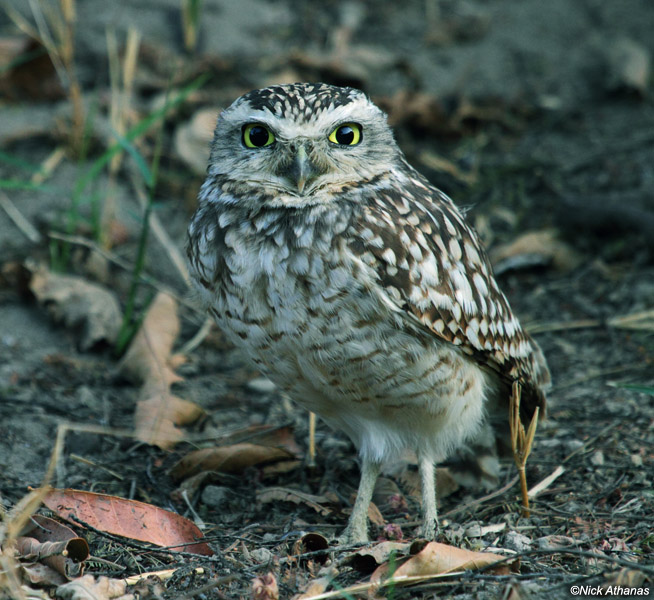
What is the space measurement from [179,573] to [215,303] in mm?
1090

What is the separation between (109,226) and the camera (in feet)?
18.1

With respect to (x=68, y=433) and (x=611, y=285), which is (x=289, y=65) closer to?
(x=611, y=285)

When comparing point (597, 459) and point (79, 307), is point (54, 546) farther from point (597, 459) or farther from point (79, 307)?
point (597, 459)

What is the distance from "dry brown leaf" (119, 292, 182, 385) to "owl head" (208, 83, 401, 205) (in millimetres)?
1302

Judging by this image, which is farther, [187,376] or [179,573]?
[187,376]

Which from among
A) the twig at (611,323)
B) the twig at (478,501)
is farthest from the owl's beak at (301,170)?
the twig at (611,323)

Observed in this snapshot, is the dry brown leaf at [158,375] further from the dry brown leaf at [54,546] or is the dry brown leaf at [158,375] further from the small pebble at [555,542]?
the small pebble at [555,542]

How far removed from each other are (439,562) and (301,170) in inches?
62.7

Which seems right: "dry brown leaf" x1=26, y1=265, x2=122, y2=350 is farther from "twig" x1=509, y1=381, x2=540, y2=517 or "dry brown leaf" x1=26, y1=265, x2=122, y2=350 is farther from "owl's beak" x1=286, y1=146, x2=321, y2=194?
"twig" x1=509, y1=381, x2=540, y2=517

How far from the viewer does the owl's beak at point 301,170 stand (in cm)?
339

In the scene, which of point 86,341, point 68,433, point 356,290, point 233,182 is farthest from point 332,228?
point 86,341

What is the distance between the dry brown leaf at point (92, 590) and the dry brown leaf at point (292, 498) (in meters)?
1.08

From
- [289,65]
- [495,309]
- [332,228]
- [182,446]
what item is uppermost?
[289,65]

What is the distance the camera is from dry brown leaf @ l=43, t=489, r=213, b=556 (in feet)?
10.8
